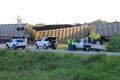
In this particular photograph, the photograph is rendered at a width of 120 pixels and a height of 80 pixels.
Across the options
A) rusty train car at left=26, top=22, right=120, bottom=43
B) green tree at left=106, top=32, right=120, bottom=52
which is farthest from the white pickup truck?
rusty train car at left=26, top=22, right=120, bottom=43

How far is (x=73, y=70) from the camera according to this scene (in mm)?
23672

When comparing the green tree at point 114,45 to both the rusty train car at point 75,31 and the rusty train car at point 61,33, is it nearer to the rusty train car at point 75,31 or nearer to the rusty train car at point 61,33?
the rusty train car at point 61,33

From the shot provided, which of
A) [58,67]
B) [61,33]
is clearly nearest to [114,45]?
[58,67]

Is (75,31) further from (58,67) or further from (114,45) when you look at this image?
(58,67)

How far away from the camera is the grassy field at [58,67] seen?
21.3 m

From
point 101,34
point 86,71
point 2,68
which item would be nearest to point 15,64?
point 2,68

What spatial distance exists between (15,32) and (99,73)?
56.9 meters

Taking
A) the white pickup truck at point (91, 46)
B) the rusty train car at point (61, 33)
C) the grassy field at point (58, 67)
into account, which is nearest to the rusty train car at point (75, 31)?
the rusty train car at point (61, 33)

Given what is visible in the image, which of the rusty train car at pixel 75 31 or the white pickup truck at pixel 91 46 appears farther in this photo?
the rusty train car at pixel 75 31

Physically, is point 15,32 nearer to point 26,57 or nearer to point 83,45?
point 83,45

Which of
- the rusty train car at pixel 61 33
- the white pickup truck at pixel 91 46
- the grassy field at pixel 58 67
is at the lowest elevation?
the grassy field at pixel 58 67

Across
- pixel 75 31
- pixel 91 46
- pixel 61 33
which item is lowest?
pixel 91 46

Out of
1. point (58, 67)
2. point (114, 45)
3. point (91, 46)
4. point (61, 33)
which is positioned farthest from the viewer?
point (61, 33)

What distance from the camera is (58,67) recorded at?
2614cm
